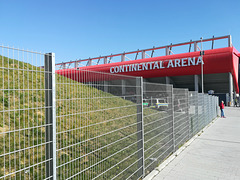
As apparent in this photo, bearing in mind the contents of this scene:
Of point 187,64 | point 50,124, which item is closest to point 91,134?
point 50,124

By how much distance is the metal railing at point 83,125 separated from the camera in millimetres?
2242

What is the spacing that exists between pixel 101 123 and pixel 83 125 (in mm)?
360

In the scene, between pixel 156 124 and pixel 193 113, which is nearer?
pixel 156 124

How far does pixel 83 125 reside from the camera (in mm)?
3445

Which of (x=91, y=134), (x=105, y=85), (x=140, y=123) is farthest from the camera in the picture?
(x=140, y=123)

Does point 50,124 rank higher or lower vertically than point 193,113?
higher

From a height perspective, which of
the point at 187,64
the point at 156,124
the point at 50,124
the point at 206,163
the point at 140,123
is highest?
the point at 187,64

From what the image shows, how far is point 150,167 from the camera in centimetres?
469

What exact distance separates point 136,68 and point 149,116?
1248 inches

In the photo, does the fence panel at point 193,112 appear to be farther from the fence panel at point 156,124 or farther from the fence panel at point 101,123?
the fence panel at point 101,123

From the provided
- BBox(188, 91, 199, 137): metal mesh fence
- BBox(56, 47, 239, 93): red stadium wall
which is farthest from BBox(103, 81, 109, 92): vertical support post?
BBox(56, 47, 239, 93): red stadium wall

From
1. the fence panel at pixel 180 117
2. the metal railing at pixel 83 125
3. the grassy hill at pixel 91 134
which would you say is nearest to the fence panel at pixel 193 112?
the fence panel at pixel 180 117

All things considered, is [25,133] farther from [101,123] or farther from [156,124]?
[156,124]

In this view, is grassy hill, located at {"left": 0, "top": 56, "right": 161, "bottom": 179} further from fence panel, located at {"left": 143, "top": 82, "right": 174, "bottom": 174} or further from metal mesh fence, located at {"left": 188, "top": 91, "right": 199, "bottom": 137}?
metal mesh fence, located at {"left": 188, "top": 91, "right": 199, "bottom": 137}
